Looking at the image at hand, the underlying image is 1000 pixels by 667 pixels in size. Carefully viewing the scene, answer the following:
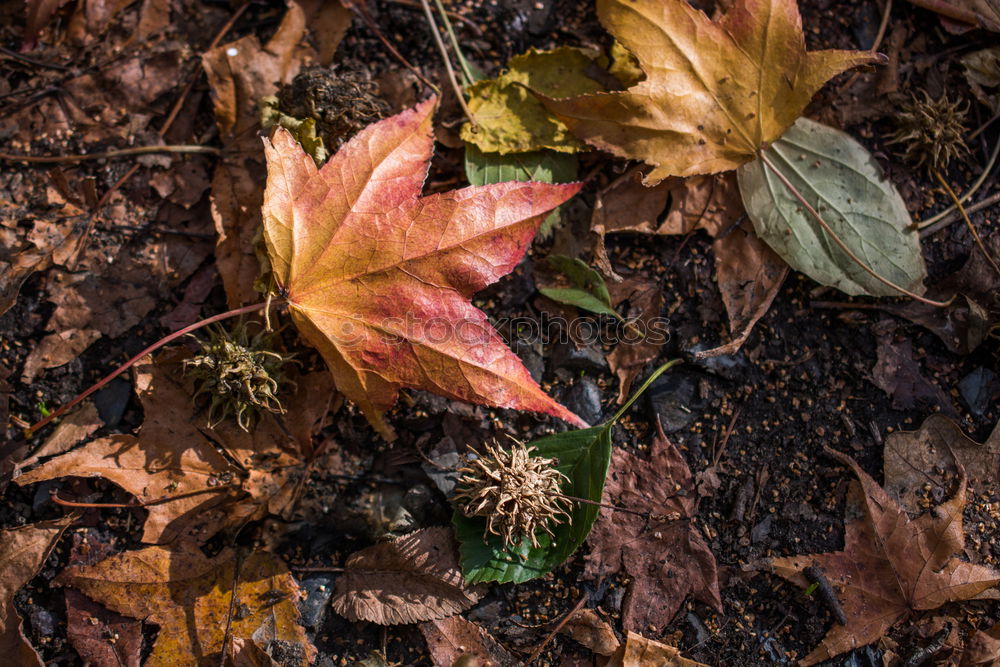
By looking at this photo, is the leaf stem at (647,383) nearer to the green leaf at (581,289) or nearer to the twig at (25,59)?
the green leaf at (581,289)

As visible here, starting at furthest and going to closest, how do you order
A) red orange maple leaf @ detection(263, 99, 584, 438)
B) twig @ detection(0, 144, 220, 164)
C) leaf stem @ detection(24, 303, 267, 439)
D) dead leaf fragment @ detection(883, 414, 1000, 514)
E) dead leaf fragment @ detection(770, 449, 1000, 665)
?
twig @ detection(0, 144, 220, 164) → dead leaf fragment @ detection(883, 414, 1000, 514) → dead leaf fragment @ detection(770, 449, 1000, 665) → leaf stem @ detection(24, 303, 267, 439) → red orange maple leaf @ detection(263, 99, 584, 438)

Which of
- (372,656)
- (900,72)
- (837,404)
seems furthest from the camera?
(900,72)

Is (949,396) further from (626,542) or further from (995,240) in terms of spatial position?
(626,542)

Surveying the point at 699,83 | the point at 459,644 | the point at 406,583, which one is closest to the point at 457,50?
the point at 699,83

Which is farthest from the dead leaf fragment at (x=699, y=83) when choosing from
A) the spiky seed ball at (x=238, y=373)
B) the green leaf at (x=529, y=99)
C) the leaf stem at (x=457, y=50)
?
the spiky seed ball at (x=238, y=373)

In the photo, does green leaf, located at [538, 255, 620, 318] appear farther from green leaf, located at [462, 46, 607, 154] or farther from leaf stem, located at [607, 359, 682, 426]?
green leaf, located at [462, 46, 607, 154]

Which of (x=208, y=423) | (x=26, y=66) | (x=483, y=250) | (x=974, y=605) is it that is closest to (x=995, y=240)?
(x=974, y=605)

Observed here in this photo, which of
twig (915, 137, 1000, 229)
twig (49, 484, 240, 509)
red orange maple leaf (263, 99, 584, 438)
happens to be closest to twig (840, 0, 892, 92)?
twig (915, 137, 1000, 229)

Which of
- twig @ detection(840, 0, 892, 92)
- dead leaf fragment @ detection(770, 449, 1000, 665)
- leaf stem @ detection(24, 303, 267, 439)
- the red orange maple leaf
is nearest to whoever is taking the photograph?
the red orange maple leaf
